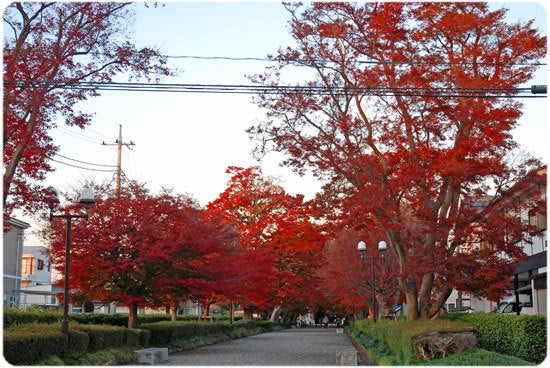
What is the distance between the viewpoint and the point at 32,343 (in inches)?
595

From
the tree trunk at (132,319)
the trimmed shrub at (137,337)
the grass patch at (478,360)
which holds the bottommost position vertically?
the trimmed shrub at (137,337)

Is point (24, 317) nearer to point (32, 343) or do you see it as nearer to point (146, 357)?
point (146, 357)

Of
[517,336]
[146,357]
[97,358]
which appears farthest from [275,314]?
[517,336]

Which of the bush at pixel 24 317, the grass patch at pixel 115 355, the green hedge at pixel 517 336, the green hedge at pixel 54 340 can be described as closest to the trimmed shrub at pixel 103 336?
the green hedge at pixel 54 340

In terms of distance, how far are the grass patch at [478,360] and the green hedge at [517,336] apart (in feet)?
3.40

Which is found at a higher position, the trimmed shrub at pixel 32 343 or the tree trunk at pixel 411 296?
the tree trunk at pixel 411 296

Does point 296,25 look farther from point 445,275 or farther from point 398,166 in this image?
point 445,275

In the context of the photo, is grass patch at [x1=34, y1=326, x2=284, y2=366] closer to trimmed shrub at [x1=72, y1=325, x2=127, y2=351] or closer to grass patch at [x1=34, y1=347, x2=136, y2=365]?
grass patch at [x1=34, y1=347, x2=136, y2=365]

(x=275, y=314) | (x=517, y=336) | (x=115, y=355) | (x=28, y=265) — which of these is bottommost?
(x=115, y=355)

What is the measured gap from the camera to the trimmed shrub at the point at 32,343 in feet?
46.3

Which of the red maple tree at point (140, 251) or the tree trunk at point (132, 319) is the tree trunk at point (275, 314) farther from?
the red maple tree at point (140, 251)

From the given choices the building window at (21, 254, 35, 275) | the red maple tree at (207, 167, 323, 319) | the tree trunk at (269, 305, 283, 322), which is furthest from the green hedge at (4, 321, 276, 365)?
the tree trunk at (269, 305, 283, 322)

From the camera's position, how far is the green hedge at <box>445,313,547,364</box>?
13359 mm

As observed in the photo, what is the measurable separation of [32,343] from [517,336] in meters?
10.2
